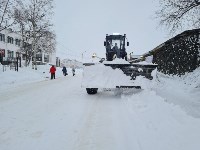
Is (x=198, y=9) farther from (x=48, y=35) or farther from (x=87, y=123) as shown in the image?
(x=48, y=35)

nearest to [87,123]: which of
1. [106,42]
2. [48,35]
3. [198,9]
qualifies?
[106,42]

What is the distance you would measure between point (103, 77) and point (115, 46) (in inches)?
164

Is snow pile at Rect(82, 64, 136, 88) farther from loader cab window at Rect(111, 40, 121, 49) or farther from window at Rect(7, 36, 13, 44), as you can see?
window at Rect(7, 36, 13, 44)

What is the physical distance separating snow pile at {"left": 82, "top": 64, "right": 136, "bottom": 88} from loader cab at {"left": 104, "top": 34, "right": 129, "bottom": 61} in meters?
3.48

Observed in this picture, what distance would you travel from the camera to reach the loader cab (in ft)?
48.1

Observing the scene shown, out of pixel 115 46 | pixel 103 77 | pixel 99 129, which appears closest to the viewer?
pixel 99 129

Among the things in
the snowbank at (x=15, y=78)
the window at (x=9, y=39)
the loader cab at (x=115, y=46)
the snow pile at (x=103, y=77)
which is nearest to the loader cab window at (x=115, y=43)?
the loader cab at (x=115, y=46)

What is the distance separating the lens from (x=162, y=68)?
27094 mm

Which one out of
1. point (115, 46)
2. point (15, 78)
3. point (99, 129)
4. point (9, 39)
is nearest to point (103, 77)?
point (115, 46)

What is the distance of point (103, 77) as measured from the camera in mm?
11039

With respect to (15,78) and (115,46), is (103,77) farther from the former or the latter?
(15,78)

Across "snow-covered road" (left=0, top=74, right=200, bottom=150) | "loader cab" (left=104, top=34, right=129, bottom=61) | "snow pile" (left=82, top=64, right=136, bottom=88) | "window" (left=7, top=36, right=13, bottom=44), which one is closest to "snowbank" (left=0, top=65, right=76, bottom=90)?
"snow pile" (left=82, top=64, right=136, bottom=88)

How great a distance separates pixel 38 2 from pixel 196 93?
29507 mm

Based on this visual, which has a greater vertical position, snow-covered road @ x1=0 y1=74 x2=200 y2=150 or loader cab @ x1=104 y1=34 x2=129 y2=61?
loader cab @ x1=104 y1=34 x2=129 y2=61
